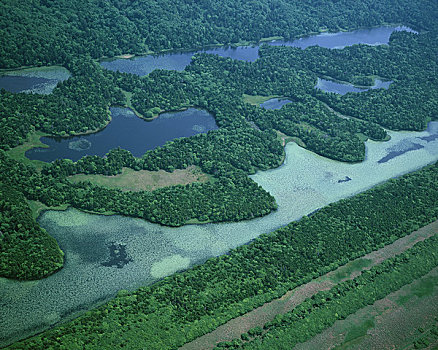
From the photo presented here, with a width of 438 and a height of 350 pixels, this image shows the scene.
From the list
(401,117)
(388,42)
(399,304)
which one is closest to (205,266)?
(399,304)

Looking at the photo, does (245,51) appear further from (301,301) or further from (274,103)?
(301,301)

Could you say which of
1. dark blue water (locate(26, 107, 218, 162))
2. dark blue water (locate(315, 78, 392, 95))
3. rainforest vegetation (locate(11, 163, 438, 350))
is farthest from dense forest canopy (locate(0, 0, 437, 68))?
rainforest vegetation (locate(11, 163, 438, 350))

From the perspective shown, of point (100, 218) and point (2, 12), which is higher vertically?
point (2, 12)

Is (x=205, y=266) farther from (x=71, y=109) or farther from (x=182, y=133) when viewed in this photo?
(x=71, y=109)

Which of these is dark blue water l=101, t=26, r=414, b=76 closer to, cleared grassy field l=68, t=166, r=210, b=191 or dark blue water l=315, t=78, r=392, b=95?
dark blue water l=315, t=78, r=392, b=95

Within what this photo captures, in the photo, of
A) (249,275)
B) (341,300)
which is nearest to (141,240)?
(249,275)

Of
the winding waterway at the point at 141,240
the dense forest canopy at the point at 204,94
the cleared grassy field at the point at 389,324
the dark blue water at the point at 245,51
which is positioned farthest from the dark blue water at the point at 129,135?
the cleared grassy field at the point at 389,324
